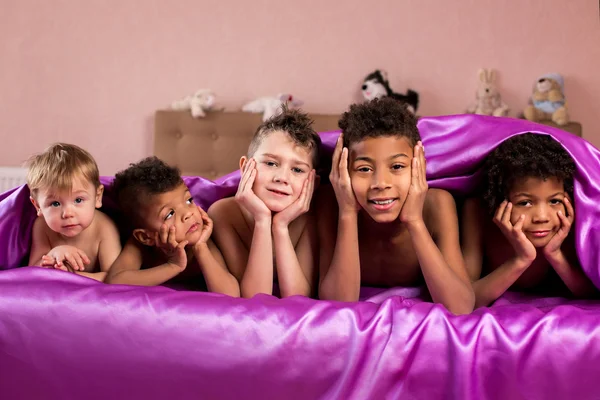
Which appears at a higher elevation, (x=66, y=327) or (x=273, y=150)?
(x=273, y=150)

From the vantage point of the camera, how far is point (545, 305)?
1135 mm

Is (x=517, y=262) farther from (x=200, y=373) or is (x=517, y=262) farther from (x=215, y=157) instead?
(x=215, y=157)

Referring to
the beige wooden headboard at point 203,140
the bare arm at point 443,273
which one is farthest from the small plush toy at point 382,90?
the bare arm at point 443,273

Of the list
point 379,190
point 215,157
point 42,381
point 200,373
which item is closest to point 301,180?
point 379,190

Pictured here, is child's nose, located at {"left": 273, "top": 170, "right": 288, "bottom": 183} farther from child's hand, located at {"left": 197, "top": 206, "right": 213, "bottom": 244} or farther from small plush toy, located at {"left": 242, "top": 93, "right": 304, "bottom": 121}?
small plush toy, located at {"left": 242, "top": 93, "right": 304, "bottom": 121}

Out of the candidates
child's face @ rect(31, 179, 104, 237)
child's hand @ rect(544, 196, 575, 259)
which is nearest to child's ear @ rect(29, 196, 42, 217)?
child's face @ rect(31, 179, 104, 237)

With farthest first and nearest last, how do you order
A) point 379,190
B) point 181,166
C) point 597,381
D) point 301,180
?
point 181,166 → point 301,180 → point 379,190 → point 597,381

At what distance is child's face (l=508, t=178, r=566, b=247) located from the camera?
1107 mm

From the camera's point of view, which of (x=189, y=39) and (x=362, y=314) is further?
(x=189, y=39)

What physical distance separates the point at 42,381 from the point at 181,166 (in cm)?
232

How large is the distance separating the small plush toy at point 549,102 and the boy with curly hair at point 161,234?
2371mm

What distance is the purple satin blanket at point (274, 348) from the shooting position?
83 centimetres

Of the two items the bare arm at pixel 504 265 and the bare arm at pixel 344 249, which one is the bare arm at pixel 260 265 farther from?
the bare arm at pixel 504 265

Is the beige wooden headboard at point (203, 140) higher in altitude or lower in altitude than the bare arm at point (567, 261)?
higher
